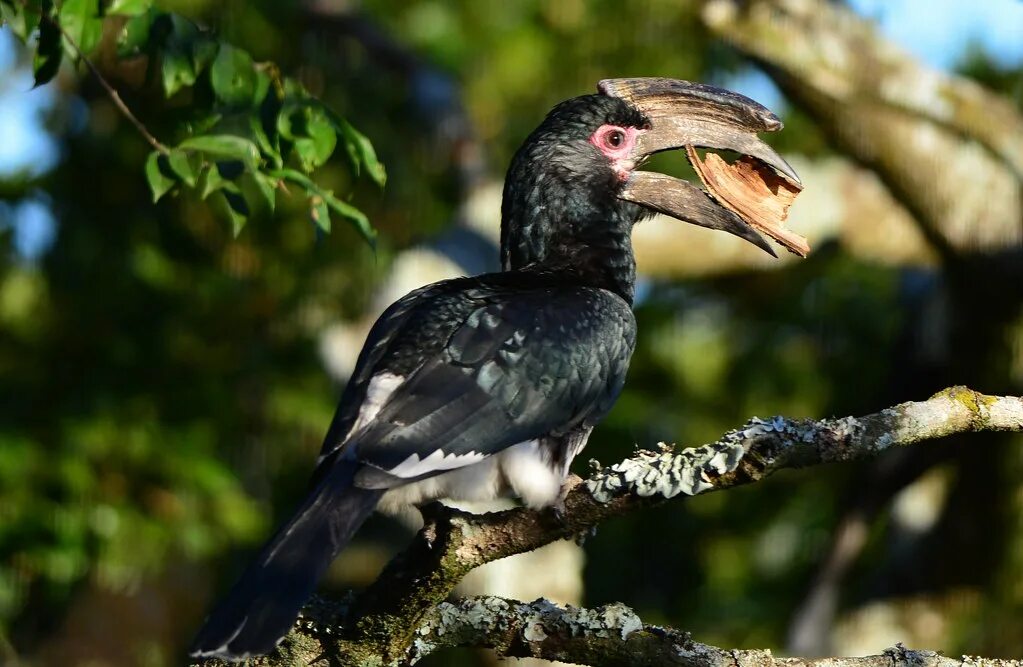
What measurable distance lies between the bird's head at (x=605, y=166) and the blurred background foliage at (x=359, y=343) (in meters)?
2.56

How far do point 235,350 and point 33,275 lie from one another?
4.30 ft

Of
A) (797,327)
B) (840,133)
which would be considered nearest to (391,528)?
(797,327)

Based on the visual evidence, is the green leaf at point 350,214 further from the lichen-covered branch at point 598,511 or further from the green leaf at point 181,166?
the lichen-covered branch at point 598,511

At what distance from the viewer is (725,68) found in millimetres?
10070

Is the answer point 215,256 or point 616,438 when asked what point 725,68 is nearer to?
point 616,438

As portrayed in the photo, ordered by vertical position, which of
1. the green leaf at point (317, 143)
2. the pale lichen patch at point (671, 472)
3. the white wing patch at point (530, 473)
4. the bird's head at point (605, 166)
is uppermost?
the bird's head at point (605, 166)

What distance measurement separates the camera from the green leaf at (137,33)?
12.6ft

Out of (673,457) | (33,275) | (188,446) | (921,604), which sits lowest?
(673,457)

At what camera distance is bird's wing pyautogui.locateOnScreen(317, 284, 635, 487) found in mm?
3641

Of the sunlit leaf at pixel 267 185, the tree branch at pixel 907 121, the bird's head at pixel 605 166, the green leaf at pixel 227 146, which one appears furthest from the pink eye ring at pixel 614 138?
the tree branch at pixel 907 121

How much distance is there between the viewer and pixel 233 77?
153 inches

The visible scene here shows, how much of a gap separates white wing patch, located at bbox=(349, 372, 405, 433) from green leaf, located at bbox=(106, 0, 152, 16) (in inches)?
45.3

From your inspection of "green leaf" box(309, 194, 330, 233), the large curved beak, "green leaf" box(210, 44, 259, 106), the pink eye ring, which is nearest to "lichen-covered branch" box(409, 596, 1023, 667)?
"green leaf" box(309, 194, 330, 233)

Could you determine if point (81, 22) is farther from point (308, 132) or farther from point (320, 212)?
point (320, 212)
